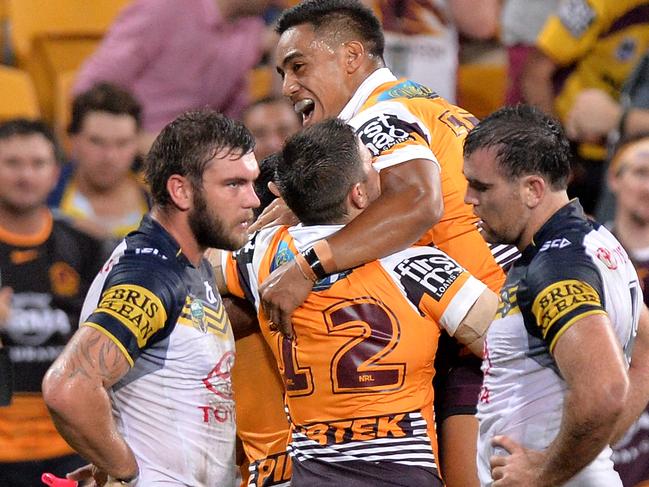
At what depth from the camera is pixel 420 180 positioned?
4.16m

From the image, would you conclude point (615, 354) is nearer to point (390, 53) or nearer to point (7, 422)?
point (7, 422)

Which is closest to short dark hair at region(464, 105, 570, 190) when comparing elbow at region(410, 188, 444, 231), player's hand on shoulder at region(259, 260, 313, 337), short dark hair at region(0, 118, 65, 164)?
elbow at region(410, 188, 444, 231)

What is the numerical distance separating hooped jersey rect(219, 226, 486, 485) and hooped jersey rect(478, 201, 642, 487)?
0.23 meters

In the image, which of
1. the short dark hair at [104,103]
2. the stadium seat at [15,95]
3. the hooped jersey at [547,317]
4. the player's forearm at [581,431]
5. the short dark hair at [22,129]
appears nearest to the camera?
the player's forearm at [581,431]

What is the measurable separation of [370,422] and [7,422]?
2.72m

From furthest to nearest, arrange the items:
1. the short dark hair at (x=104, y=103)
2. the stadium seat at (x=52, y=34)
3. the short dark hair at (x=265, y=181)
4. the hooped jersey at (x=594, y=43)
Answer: the stadium seat at (x=52, y=34)
the hooped jersey at (x=594, y=43)
the short dark hair at (x=104, y=103)
the short dark hair at (x=265, y=181)

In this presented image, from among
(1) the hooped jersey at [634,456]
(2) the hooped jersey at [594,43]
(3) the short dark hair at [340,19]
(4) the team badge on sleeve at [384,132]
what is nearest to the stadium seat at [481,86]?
(2) the hooped jersey at [594,43]

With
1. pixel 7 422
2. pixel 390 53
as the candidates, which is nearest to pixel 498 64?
pixel 390 53

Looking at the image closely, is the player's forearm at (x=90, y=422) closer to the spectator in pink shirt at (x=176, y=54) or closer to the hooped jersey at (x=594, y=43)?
the spectator in pink shirt at (x=176, y=54)

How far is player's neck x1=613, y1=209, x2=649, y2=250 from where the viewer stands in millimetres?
6164

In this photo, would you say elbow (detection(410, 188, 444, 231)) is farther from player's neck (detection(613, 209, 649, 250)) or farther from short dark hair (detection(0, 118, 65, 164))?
short dark hair (detection(0, 118, 65, 164))

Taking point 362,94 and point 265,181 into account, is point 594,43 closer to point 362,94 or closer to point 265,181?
point 362,94

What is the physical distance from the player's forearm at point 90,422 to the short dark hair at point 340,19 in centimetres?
161

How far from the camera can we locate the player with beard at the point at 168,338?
3.82 m
